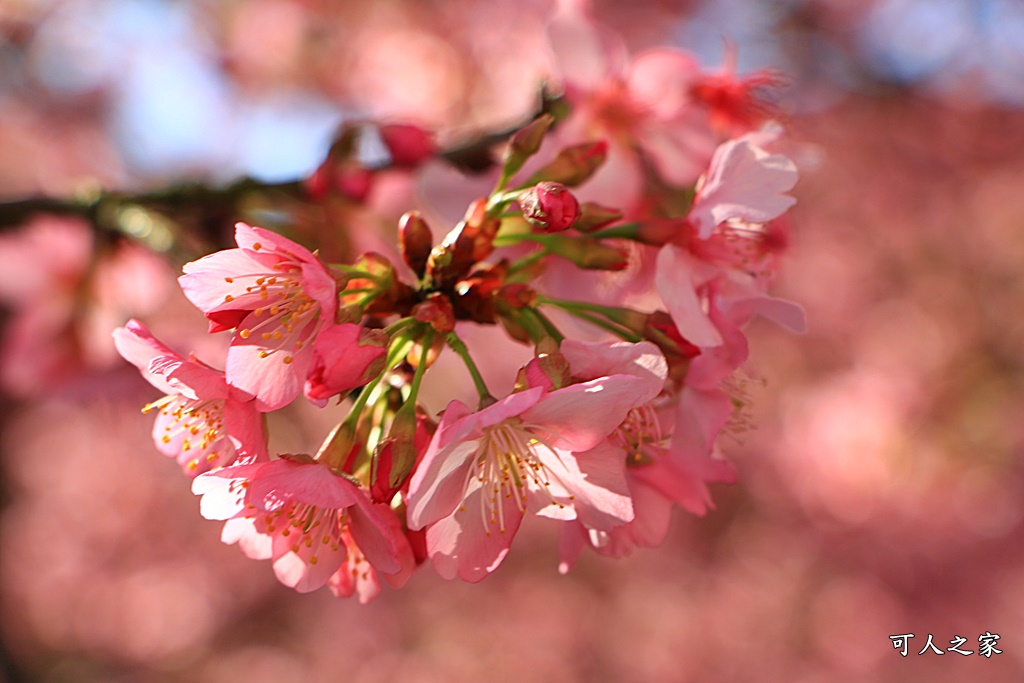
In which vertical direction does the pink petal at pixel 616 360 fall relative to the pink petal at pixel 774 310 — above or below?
above

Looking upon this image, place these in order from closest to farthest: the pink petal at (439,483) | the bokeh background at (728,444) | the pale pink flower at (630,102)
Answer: the pink petal at (439,483), the pale pink flower at (630,102), the bokeh background at (728,444)

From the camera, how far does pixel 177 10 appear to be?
4.73m

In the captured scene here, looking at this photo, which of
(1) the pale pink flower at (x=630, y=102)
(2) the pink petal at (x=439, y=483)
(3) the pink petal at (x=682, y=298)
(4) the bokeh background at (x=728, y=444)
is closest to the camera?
(2) the pink petal at (x=439, y=483)

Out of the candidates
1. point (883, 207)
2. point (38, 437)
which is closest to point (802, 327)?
point (883, 207)

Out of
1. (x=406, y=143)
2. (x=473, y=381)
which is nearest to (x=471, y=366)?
(x=473, y=381)

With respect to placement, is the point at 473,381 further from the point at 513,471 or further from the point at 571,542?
the point at 571,542

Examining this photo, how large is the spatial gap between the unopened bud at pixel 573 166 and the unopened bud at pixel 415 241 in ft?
0.59

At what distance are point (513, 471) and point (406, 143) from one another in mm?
711

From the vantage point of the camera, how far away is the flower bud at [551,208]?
732 mm

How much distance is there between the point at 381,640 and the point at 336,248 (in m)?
4.60

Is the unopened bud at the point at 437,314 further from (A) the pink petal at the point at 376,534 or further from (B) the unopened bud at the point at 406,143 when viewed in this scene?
(B) the unopened bud at the point at 406,143

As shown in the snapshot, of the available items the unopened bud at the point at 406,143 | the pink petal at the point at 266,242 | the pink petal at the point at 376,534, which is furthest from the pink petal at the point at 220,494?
the unopened bud at the point at 406,143

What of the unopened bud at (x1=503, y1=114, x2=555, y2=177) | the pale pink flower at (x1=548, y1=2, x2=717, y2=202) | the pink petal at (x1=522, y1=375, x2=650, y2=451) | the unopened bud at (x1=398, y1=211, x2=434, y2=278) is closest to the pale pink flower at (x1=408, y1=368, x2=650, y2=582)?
the pink petal at (x1=522, y1=375, x2=650, y2=451)

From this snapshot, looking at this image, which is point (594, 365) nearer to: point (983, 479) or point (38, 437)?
point (983, 479)
